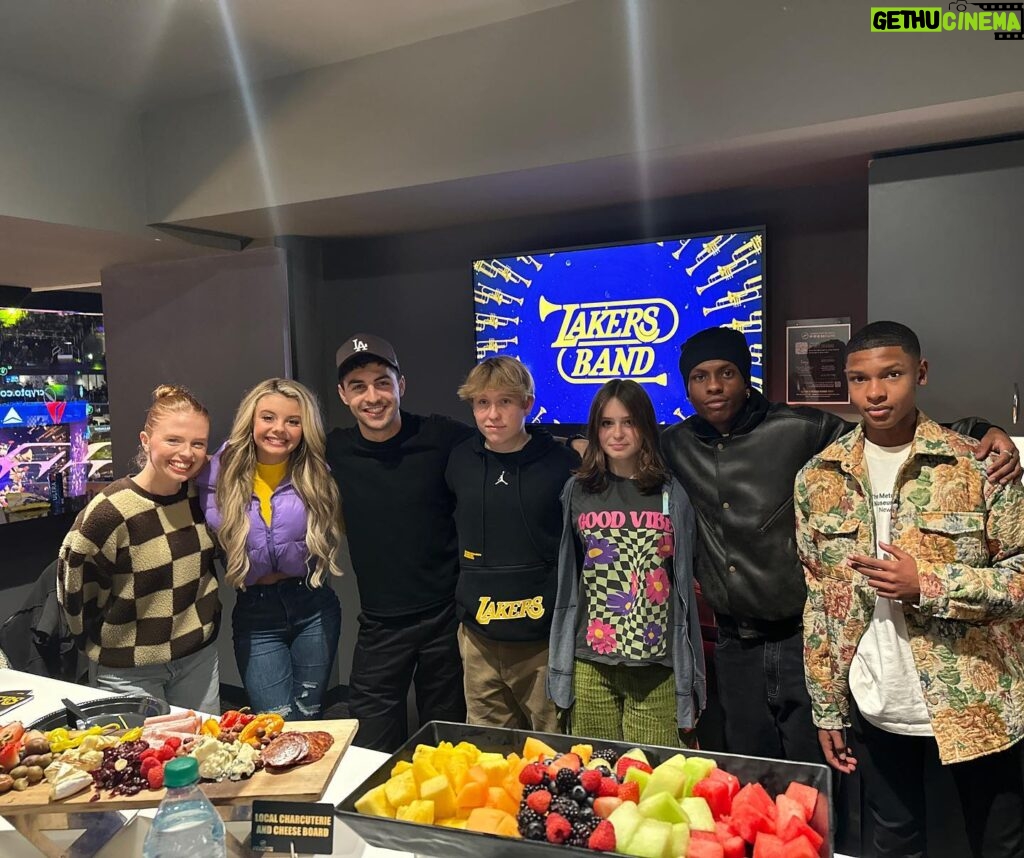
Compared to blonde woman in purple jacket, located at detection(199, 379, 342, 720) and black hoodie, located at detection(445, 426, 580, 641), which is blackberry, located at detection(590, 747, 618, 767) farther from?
blonde woman in purple jacket, located at detection(199, 379, 342, 720)

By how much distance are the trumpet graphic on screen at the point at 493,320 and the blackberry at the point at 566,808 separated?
2.67 m

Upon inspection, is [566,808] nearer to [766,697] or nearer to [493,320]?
[766,697]

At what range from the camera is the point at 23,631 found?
264 centimetres

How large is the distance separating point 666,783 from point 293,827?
1.70 ft

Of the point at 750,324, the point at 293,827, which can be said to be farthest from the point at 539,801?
the point at 750,324

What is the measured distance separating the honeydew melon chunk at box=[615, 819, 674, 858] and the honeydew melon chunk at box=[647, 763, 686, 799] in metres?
0.09

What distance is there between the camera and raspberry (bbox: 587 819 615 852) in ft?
3.09

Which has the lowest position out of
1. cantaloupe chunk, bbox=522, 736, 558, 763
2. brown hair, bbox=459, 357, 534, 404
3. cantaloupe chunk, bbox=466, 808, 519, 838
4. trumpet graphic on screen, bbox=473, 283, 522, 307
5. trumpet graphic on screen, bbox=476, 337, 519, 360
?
cantaloupe chunk, bbox=466, 808, 519, 838

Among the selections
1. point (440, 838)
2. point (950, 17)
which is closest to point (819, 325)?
point (950, 17)

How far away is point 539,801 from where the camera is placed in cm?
Answer: 102

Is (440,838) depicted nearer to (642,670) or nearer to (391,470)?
(642,670)

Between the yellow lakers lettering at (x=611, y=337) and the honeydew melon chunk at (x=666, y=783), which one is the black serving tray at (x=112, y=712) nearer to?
the honeydew melon chunk at (x=666, y=783)

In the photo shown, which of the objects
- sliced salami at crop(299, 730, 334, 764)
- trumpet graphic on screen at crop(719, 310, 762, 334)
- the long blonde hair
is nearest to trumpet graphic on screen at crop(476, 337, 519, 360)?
trumpet graphic on screen at crop(719, 310, 762, 334)

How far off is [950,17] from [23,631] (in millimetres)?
3407
